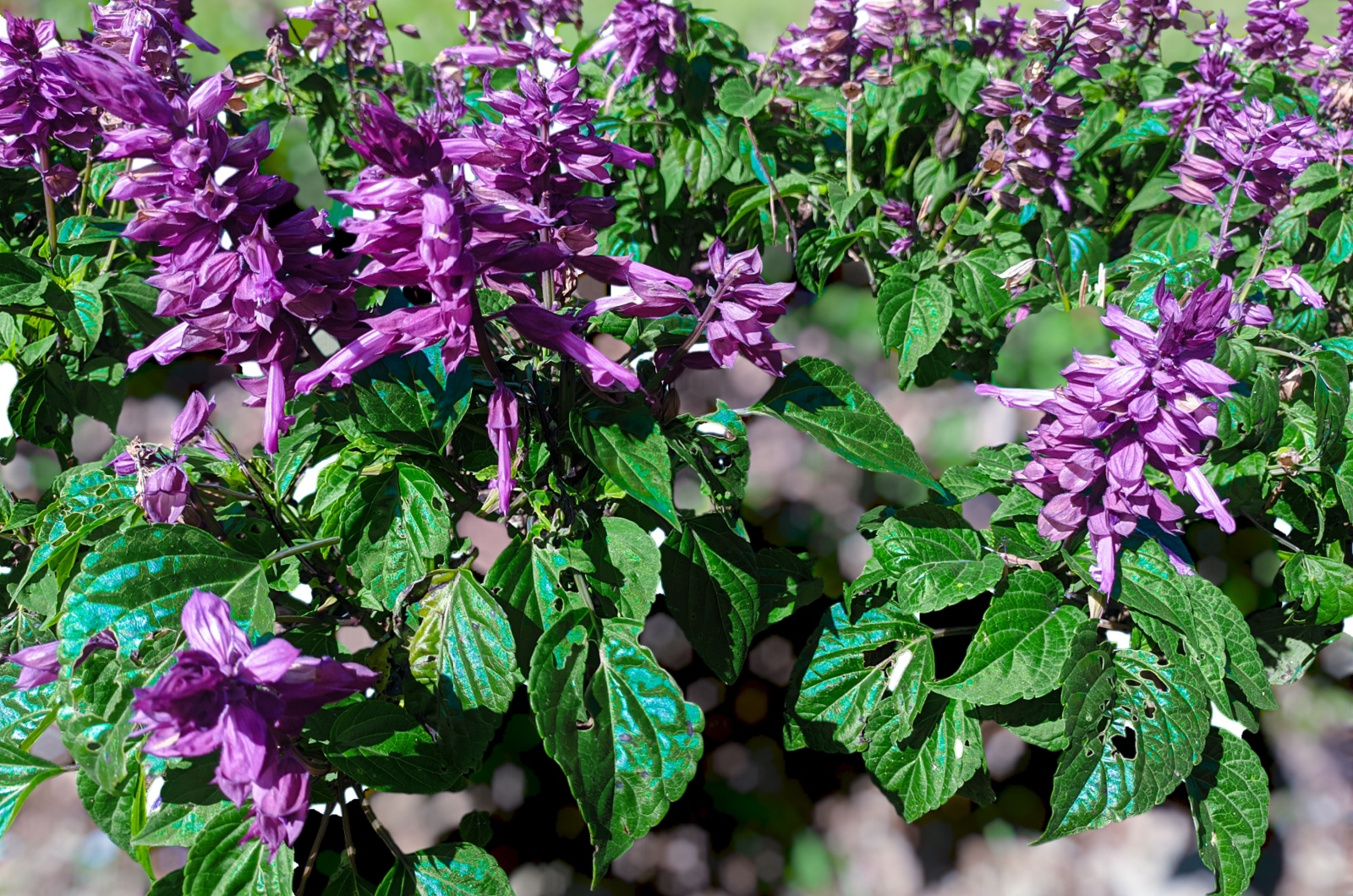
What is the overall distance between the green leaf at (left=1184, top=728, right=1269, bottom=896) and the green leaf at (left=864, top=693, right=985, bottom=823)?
33 cm

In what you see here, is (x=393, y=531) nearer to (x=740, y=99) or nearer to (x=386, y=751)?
(x=386, y=751)

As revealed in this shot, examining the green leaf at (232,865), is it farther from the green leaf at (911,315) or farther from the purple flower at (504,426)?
the green leaf at (911,315)

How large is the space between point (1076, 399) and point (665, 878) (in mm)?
1243

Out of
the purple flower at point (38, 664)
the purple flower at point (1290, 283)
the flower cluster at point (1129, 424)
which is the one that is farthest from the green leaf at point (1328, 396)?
the purple flower at point (38, 664)

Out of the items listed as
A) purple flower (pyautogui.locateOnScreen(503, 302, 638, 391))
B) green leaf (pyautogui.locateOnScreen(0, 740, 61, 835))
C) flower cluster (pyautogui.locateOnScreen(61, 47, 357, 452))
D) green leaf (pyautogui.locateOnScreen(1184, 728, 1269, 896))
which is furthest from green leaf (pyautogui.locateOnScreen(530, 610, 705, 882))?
green leaf (pyautogui.locateOnScreen(1184, 728, 1269, 896))

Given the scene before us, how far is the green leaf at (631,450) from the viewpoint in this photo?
3.68ft

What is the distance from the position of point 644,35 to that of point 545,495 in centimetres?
120

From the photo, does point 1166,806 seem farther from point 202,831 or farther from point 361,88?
point 361,88

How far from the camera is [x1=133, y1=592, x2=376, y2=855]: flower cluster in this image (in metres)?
0.82

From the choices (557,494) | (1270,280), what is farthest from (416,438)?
(1270,280)

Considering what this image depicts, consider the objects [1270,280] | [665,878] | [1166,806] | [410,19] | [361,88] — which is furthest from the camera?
[410,19]

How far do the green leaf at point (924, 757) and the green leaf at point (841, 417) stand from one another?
37 cm

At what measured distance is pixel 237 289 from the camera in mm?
1002

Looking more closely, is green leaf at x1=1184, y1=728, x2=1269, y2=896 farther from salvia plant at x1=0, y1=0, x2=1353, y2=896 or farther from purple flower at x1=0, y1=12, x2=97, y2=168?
purple flower at x1=0, y1=12, x2=97, y2=168
